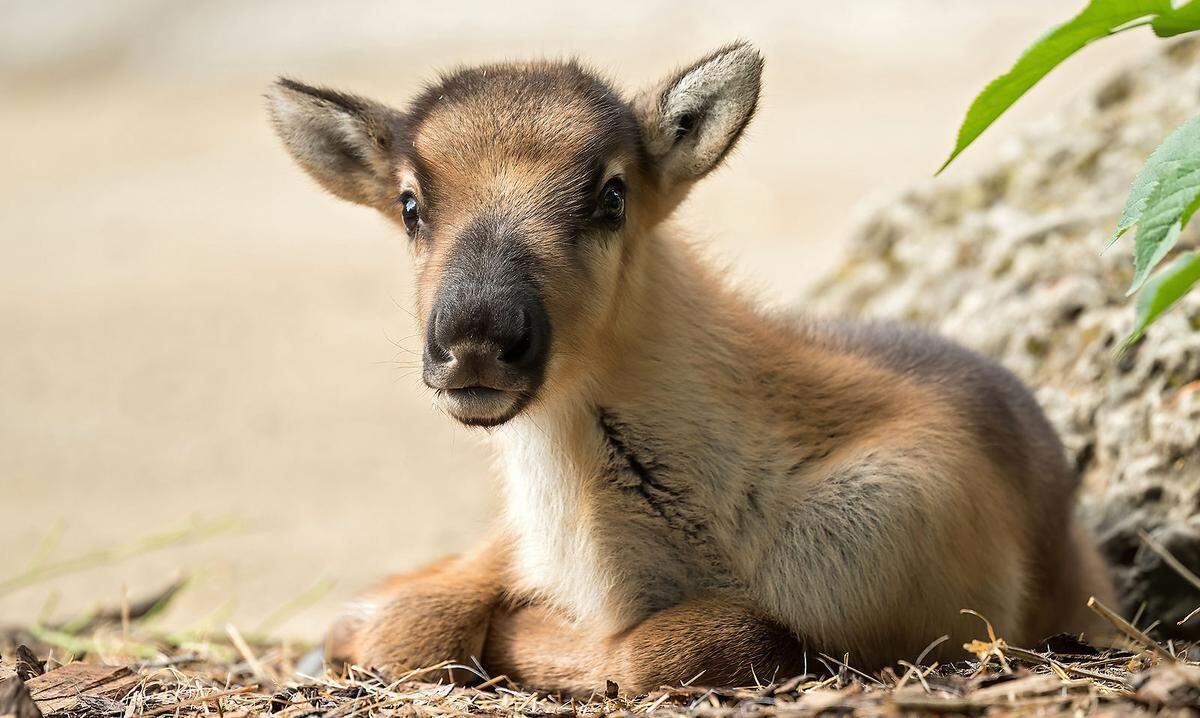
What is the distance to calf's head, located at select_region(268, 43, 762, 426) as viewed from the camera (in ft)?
16.3

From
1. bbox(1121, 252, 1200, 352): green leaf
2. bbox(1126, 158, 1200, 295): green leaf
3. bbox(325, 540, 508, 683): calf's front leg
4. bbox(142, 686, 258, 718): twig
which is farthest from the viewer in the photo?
bbox(325, 540, 508, 683): calf's front leg

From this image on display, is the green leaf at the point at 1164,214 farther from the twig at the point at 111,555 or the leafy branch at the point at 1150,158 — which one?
the twig at the point at 111,555

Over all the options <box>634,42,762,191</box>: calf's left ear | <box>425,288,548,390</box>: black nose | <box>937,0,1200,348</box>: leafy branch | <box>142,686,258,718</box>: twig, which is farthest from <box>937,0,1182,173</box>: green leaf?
<box>142,686,258,718</box>: twig

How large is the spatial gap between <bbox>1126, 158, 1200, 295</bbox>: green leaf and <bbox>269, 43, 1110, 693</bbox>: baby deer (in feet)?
6.17

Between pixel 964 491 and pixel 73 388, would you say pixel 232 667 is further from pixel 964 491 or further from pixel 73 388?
pixel 73 388

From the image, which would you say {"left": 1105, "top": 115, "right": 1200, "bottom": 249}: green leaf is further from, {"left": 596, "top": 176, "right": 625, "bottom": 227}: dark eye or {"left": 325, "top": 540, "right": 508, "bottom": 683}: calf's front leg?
{"left": 325, "top": 540, "right": 508, "bottom": 683}: calf's front leg

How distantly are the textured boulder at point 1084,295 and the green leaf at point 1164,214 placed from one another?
10.2ft

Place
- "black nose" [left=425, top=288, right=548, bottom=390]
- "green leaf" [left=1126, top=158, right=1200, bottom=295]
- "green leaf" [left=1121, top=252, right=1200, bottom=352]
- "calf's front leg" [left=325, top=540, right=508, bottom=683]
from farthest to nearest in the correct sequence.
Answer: "calf's front leg" [left=325, top=540, right=508, bottom=683] → "black nose" [left=425, top=288, right=548, bottom=390] → "green leaf" [left=1126, top=158, right=1200, bottom=295] → "green leaf" [left=1121, top=252, right=1200, bottom=352]

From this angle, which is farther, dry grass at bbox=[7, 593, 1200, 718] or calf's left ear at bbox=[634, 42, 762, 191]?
calf's left ear at bbox=[634, 42, 762, 191]

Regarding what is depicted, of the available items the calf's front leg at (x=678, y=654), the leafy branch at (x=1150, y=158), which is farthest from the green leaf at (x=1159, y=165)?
the calf's front leg at (x=678, y=654)

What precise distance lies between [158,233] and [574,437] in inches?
632

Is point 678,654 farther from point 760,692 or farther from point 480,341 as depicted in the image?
point 480,341

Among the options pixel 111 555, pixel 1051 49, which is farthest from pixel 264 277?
pixel 1051 49

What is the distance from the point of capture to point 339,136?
20.7 ft
